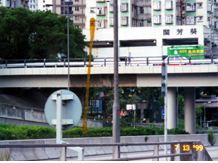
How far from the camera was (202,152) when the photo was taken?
946cm

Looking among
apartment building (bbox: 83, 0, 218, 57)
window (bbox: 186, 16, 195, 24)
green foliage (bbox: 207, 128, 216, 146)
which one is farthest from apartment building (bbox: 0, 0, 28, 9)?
green foliage (bbox: 207, 128, 216, 146)

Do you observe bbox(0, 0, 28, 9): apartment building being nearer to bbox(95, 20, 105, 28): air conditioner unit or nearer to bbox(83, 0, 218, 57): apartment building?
bbox(83, 0, 218, 57): apartment building

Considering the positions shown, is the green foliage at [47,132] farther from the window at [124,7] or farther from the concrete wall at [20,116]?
the window at [124,7]

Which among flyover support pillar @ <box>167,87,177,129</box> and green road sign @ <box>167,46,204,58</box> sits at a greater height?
green road sign @ <box>167,46,204,58</box>

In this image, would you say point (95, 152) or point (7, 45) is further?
point (7, 45)

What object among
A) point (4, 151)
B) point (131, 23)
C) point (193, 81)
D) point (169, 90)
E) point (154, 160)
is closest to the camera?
point (4, 151)

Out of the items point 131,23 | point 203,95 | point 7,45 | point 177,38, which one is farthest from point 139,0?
point 7,45

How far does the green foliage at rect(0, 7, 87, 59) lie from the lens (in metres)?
46.5

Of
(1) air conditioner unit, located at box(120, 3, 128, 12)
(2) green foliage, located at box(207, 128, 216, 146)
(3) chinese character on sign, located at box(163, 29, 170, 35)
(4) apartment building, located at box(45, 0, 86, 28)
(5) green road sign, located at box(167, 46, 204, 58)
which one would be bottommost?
(2) green foliage, located at box(207, 128, 216, 146)

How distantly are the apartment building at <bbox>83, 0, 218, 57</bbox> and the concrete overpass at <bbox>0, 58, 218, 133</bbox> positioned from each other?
36.1 m

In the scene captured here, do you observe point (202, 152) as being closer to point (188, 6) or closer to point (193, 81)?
point (193, 81)

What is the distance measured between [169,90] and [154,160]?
24127mm

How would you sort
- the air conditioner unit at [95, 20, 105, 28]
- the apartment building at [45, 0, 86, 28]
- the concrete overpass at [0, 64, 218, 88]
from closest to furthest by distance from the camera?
the concrete overpass at [0, 64, 218, 88] → the air conditioner unit at [95, 20, 105, 28] → the apartment building at [45, 0, 86, 28]

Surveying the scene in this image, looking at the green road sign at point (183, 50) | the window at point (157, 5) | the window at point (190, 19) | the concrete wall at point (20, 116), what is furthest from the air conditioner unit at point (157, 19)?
the concrete wall at point (20, 116)
